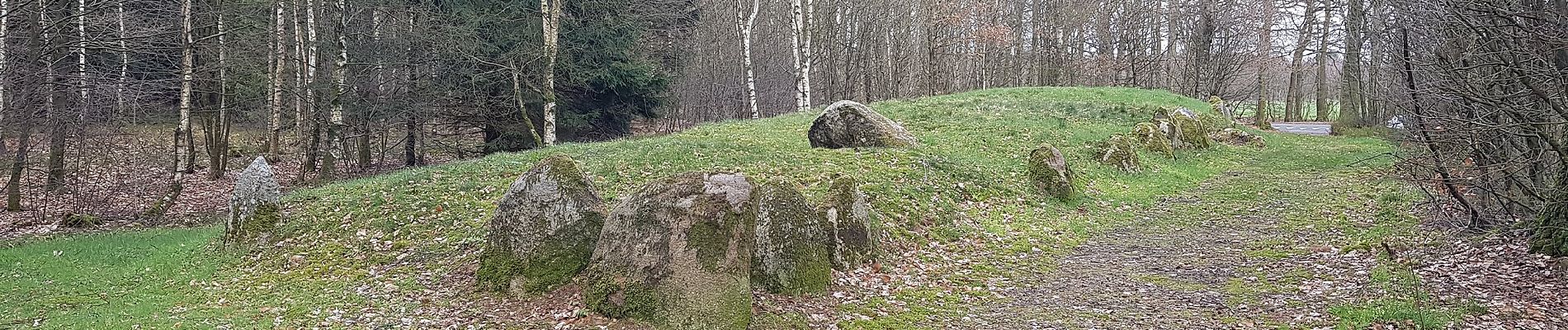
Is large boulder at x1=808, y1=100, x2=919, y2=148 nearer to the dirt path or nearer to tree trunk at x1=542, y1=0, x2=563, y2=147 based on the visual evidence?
the dirt path

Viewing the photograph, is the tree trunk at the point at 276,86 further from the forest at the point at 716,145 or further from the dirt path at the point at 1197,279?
the dirt path at the point at 1197,279

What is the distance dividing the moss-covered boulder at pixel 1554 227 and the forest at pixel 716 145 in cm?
2

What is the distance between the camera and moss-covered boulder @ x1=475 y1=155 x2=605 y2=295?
8969mm

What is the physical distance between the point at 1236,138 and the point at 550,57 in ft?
58.9

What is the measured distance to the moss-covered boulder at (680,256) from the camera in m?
7.77

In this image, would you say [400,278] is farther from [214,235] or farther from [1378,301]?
[1378,301]

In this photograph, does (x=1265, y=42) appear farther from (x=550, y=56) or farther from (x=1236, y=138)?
(x=550, y=56)

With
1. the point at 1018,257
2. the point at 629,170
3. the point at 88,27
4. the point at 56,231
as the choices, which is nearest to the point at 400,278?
the point at 629,170

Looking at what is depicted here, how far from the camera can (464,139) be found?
2777cm

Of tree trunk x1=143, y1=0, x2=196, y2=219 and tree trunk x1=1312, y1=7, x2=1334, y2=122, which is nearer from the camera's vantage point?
tree trunk x1=143, y1=0, x2=196, y2=219

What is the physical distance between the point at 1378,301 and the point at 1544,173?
248 centimetres

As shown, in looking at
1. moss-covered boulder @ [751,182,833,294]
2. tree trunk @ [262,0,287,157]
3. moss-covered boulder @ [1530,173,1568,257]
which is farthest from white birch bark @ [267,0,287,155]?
moss-covered boulder @ [1530,173,1568,257]

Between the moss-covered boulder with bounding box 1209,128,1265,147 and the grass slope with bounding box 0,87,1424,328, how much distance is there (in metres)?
3.14

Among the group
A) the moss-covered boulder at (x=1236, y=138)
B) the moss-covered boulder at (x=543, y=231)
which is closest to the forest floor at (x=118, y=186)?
the moss-covered boulder at (x=543, y=231)
